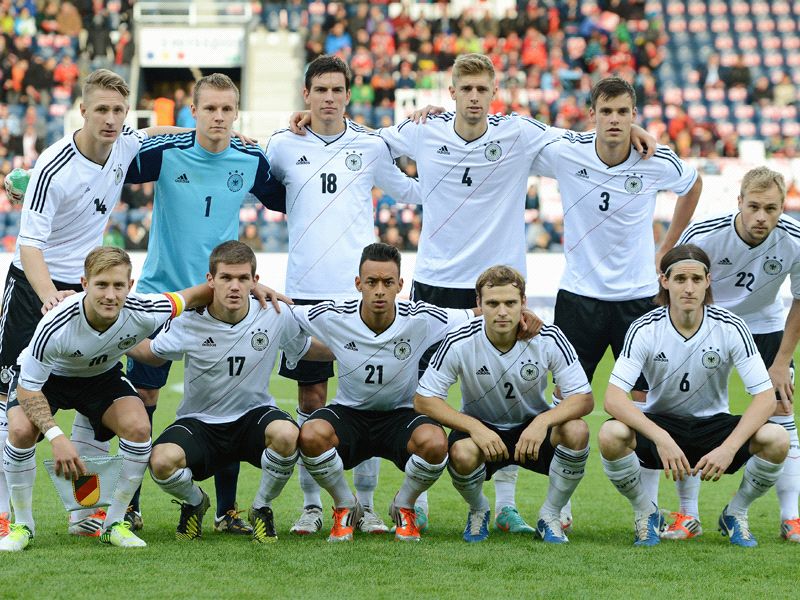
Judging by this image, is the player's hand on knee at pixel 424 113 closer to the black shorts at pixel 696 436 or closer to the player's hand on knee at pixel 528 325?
the player's hand on knee at pixel 528 325

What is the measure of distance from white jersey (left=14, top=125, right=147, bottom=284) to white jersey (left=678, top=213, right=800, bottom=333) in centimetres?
300

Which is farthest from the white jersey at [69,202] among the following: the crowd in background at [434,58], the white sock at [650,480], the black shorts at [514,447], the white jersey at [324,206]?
the crowd in background at [434,58]

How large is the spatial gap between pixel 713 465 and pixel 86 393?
9.80ft

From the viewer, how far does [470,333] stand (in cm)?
569

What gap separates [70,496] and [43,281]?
106 cm

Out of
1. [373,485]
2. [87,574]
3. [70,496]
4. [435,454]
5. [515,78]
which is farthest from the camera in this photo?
[515,78]

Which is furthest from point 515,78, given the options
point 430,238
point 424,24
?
point 430,238

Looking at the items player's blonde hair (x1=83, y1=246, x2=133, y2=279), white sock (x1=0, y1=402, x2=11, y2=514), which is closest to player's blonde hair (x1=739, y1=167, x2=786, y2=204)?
player's blonde hair (x1=83, y1=246, x2=133, y2=279)

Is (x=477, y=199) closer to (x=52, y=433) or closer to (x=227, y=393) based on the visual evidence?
(x=227, y=393)

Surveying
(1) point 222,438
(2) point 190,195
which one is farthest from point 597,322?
(2) point 190,195

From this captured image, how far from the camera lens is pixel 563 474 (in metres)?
5.65

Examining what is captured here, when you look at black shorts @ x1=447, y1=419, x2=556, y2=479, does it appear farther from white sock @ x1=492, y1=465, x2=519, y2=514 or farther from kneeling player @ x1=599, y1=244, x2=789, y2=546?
white sock @ x1=492, y1=465, x2=519, y2=514

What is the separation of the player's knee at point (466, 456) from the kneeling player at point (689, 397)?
60 cm

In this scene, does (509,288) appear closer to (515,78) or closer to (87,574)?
(87,574)
